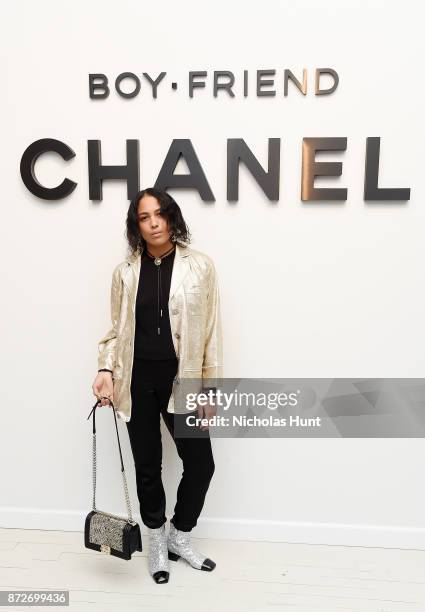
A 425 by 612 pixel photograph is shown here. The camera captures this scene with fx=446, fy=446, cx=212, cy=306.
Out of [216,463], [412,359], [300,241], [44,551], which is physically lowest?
[44,551]

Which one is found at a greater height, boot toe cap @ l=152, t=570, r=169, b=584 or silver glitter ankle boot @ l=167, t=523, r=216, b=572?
silver glitter ankle boot @ l=167, t=523, r=216, b=572

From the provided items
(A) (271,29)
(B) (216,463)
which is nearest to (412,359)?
(B) (216,463)

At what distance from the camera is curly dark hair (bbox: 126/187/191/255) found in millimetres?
1780

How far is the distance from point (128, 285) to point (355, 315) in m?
1.04

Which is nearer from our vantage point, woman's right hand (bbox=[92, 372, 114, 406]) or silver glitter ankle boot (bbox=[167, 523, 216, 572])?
woman's right hand (bbox=[92, 372, 114, 406])

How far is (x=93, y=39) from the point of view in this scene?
1987 mm

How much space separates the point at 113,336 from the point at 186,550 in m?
1.03

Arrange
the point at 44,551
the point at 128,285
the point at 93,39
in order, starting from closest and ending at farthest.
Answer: the point at 128,285
the point at 93,39
the point at 44,551

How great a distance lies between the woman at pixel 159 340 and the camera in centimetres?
179

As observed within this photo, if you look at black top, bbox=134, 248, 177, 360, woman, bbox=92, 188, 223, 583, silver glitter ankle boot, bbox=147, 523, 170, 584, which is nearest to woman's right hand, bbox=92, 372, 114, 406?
woman, bbox=92, 188, 223, 583

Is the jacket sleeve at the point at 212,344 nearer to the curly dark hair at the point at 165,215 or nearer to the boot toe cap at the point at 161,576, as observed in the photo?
the curly dark hair at the point at 165,215

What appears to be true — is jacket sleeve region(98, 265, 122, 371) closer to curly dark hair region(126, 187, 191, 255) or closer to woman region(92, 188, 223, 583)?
woman region(92, 188, 223, 583)

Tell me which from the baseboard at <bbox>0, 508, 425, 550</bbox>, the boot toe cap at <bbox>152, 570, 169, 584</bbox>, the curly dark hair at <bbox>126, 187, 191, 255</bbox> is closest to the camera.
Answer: the curly dark hair at <bbox>126, 187, 191, 255</bbox>

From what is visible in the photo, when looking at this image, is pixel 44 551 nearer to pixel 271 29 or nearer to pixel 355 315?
pixel 355 315
